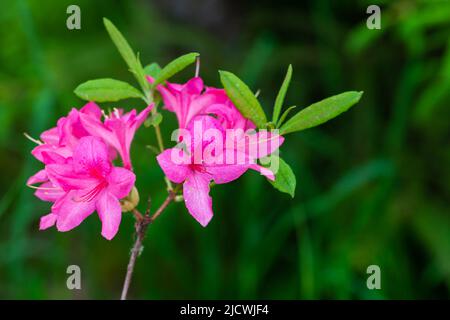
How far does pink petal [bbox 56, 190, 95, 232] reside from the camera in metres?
0.73

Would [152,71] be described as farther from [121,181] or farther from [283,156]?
[283,156]

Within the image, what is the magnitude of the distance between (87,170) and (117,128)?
0.07 meters

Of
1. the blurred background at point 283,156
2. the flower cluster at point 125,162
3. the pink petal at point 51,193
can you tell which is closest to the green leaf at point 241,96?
the flower cluster at point 125,162

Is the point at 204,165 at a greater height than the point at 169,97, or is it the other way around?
the point at 169,97

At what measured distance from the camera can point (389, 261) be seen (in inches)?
58.9

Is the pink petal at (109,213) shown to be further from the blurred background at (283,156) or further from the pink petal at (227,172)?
the blurred background at (283,156)

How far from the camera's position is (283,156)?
1.73 m

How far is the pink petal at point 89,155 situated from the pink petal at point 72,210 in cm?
4

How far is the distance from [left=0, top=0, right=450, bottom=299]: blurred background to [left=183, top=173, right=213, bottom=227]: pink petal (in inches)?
29.2

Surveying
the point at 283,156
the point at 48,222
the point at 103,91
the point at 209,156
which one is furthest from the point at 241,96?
the point at 283,156

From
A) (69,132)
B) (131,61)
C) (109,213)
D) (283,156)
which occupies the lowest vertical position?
(109,213)

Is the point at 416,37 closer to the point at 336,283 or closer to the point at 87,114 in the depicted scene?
the point at 336,283
